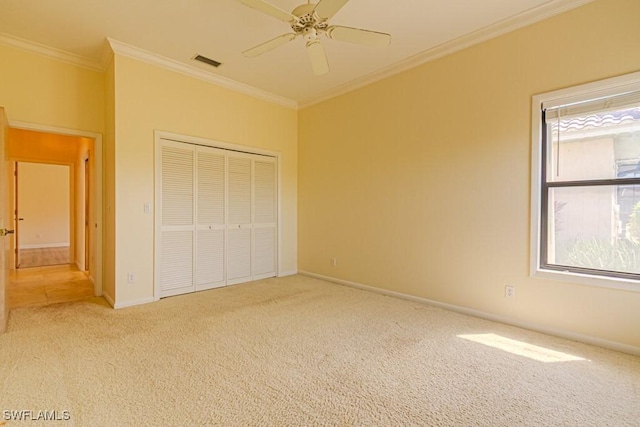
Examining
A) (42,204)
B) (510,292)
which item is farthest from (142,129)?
(42,204)

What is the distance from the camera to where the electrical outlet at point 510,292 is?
9.39 ft

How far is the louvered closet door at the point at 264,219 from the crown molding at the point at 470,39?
156 centimetres

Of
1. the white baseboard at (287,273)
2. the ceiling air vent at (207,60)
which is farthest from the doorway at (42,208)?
the ceiling air vent at (207,60)

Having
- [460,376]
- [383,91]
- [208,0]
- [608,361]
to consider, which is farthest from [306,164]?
[608,361]

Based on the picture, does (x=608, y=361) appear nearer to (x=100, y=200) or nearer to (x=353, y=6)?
(x=353, y=6)

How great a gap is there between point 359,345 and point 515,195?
199 cm

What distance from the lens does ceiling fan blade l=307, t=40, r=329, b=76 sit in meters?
2.50

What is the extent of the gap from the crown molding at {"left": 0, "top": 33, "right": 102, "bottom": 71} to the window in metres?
4.86

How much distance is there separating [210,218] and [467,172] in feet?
10.6

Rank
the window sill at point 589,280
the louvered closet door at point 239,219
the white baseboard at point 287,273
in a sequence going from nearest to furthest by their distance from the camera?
1. the window sill at point 589,280
2. the louvered closet door at point 239,219
3. the white baseboard at point 287,273

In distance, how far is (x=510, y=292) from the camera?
9.45 feet

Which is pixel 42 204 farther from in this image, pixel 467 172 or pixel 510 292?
pixel 510 292

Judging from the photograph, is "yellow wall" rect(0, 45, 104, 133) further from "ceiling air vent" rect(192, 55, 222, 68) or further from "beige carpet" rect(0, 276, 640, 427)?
"beige carpet" rect(0, 276, 640, 427)

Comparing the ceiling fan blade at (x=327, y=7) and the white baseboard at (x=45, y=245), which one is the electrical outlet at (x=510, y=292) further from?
the white baseboard at (x=45, y=245)
